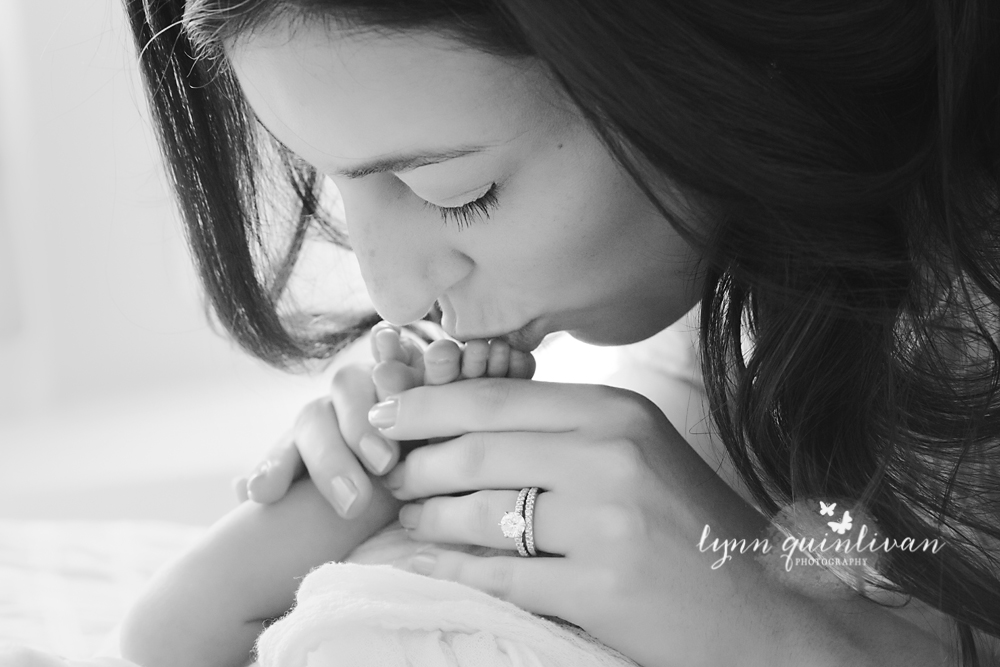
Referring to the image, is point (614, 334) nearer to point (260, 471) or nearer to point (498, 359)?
point (498, 359)

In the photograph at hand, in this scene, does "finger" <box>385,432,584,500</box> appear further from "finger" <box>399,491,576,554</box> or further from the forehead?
the forehead

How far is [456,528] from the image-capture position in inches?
34.8

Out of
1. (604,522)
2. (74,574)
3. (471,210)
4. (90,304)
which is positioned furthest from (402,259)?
(90,304)

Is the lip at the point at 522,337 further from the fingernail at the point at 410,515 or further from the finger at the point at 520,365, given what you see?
the fingernail at the point at 410,515

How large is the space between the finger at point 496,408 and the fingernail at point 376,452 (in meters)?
0.02

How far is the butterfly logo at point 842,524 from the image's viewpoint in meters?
0.85

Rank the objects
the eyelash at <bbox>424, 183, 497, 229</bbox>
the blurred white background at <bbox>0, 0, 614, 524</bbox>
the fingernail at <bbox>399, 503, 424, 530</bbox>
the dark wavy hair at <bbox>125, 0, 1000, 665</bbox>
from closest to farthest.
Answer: the dark wavy hair at <bbox>125, 0, 1000, 665</bbox>, the eyelash at <bbox>424, 183, 497, 229</bbox>, the fingernail at <bbox>399, 503, 424, 530</bbox>, the blurred white background at <bbox>0, 0, 614, 524</bbox>

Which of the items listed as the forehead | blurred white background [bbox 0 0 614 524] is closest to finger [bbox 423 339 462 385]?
the forehead

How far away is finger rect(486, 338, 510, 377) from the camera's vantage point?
951 mm

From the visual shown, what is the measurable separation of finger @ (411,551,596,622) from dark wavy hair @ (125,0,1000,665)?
0.19m

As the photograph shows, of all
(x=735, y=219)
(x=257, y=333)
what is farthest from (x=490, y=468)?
(x=257, y=333)

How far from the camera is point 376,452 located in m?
0.98

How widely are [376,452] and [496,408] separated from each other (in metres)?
0.15

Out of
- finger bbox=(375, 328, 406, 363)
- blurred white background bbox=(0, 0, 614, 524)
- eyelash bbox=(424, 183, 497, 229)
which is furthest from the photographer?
blurred white background bbox=(0, 0, 614, 524)
